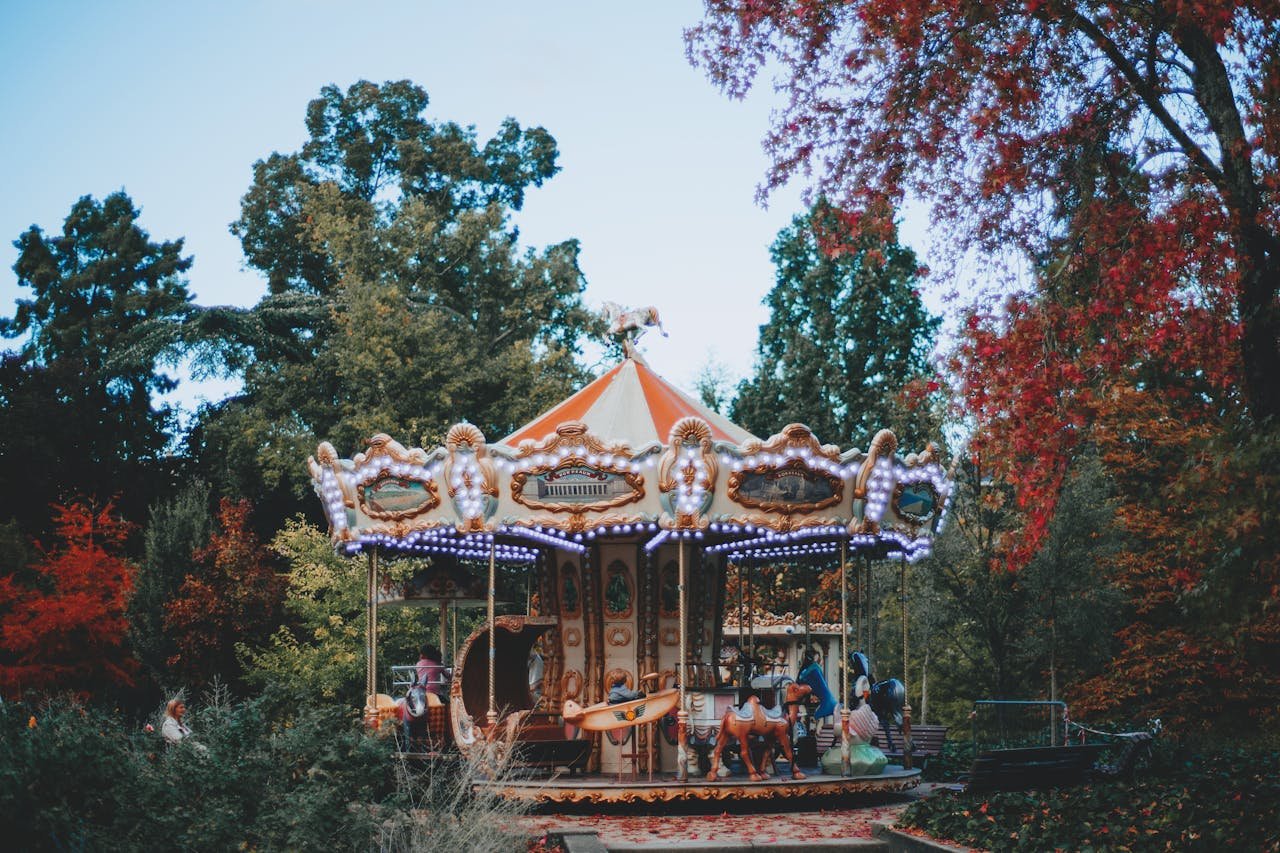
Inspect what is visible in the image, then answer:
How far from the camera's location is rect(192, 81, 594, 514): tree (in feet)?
103

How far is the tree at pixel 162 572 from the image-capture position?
30.2 meters

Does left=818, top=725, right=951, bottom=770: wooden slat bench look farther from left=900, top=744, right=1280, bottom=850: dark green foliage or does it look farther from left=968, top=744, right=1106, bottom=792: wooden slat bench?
left=900, top=744, right=1280, bottom=850: dark green foliage

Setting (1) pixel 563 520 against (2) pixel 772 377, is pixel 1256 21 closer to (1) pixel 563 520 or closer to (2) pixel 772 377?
(1) pixel 563 520

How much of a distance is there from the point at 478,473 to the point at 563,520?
109 centimetres

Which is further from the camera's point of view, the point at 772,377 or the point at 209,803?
the point at 772,377

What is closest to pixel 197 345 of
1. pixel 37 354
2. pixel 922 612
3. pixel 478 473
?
pixel 37 354

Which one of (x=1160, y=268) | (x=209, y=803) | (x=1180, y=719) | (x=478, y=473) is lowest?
(x=1180, y=719)

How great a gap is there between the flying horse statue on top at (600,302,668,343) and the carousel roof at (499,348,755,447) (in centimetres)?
30

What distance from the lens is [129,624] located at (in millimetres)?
30531

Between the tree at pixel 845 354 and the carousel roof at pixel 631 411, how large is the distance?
17745mm

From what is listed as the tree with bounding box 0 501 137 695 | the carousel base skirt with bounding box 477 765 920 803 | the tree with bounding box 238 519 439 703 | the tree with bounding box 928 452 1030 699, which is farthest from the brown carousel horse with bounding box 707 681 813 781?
the tree with bounding box 0 501 137 695

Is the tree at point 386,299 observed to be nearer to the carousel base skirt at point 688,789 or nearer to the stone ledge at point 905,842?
the carousel base skirt at point 688,789

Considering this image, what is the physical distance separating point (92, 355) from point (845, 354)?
22.7 meters

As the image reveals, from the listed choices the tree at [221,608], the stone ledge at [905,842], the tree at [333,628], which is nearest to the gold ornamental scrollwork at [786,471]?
the stone ledge at [905,842]
